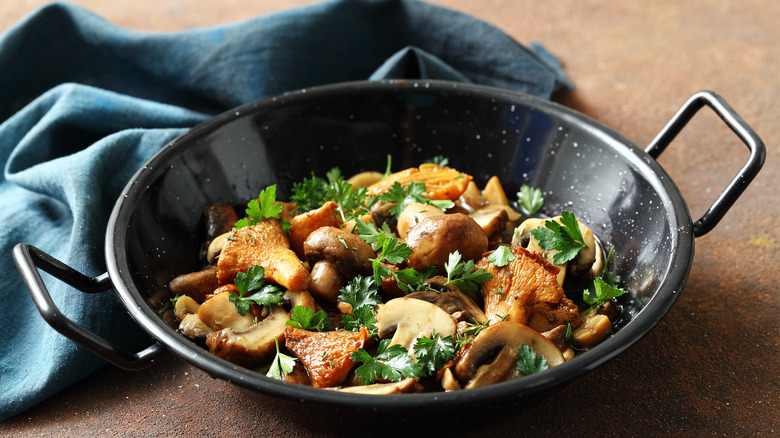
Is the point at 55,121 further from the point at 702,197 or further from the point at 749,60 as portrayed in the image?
the point at 749,60

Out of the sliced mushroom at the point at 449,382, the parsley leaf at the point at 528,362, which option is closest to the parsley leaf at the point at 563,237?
the parsley leaf at the point at 528,362

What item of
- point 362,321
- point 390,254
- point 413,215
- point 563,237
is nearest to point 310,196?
point 413,215

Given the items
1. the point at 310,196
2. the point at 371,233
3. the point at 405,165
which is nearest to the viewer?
the point at 371,233

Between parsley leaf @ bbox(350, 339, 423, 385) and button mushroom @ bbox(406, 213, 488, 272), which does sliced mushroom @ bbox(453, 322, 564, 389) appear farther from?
button mushroom @ bbox(406, 213, 488, 272)

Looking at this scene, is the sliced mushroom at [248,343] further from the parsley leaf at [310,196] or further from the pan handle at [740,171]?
the pan handle at [740,171]

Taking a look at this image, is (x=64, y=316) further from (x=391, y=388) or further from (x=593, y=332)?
(x=593, y=332)

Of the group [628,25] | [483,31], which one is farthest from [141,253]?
[628,25]
